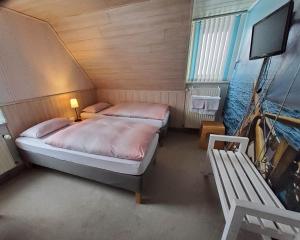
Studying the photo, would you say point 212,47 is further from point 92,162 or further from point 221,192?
point 92,162

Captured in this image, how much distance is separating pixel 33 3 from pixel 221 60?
115 inches

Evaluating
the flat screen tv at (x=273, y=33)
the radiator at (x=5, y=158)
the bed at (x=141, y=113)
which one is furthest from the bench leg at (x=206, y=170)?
the radiator at (x=5, y=158)

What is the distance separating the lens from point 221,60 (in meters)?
2.61

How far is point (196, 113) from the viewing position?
118 inches

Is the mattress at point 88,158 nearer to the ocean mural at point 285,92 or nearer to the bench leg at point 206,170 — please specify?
the bench leg at point 206,170

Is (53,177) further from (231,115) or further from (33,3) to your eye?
(231,115)

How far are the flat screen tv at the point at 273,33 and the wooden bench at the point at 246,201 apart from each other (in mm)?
916

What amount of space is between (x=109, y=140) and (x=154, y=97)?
1979mm

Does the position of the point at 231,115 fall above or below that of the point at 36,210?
above

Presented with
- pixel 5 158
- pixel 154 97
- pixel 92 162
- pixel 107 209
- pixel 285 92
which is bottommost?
pixel 107 209

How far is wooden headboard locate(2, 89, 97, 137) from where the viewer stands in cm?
198

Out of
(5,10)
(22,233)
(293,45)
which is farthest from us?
(5,10)

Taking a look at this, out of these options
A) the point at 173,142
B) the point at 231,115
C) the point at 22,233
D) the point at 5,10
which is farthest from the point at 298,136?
the point at 5,10

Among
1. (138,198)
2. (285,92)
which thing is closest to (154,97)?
(138,198)
